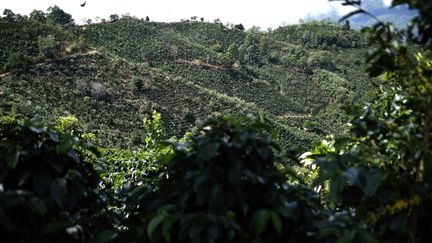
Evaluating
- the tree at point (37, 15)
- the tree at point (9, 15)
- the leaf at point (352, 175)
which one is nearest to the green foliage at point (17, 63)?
the tree at point (9, 15)

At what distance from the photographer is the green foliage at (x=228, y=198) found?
5.90 feet

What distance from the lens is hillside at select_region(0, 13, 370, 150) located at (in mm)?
37006

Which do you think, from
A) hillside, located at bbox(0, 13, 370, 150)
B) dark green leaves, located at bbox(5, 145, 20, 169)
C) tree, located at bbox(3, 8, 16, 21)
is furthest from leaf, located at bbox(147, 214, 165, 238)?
tree, located at bbox(3, 8, 16, 21)

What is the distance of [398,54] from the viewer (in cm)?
194

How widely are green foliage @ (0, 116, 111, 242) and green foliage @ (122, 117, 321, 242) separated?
0.27 meters

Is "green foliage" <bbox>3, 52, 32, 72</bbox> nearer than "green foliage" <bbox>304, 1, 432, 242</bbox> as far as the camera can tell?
No

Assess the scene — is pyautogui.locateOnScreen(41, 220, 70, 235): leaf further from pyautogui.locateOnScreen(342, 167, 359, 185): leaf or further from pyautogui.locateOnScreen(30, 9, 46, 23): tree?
pyautogui.locateOnScreen(30, 9, 46, 23): tree

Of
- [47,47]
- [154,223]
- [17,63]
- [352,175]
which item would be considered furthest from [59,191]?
[47,47]

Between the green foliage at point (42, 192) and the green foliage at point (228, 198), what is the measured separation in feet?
0.88

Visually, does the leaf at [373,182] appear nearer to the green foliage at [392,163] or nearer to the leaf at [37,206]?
the green foliage at [392,163]

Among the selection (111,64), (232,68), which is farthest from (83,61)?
(232,68)

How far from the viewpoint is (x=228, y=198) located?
190 centimetres

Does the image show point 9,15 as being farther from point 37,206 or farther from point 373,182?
point 373,182

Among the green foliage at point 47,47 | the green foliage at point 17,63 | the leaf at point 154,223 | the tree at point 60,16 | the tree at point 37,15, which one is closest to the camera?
the leaf at point 154,223
